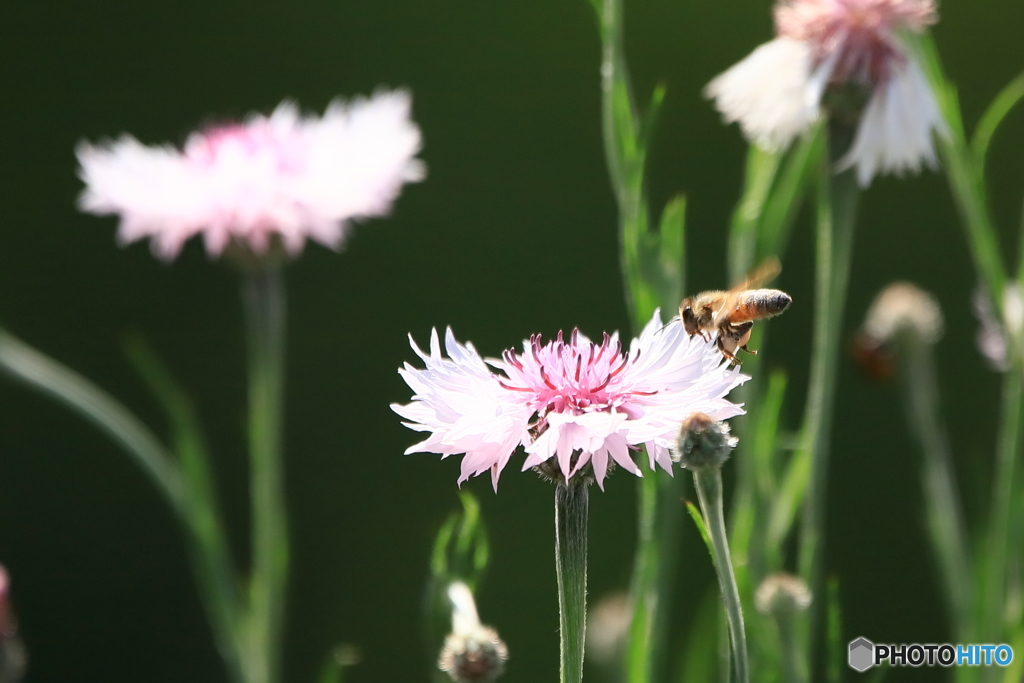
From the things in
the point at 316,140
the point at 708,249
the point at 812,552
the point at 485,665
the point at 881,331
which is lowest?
the point at 485,665

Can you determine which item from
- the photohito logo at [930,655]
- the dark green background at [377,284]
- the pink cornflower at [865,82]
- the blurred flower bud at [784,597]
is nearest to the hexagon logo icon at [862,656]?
the photohito logo at [930,655]

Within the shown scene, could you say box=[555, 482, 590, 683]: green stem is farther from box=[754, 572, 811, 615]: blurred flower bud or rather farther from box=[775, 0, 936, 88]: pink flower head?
box=[775, 0, 936, 88]: pink flower head

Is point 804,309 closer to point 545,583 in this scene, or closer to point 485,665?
point 545,583

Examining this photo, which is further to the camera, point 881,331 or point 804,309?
point 804,309

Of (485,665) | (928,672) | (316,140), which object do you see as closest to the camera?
(485,665)

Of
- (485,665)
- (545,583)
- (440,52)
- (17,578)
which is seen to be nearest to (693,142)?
(440,52)

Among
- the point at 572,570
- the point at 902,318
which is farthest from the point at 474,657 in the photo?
the point at 902,318

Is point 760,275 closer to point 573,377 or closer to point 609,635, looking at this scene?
point 573,377
